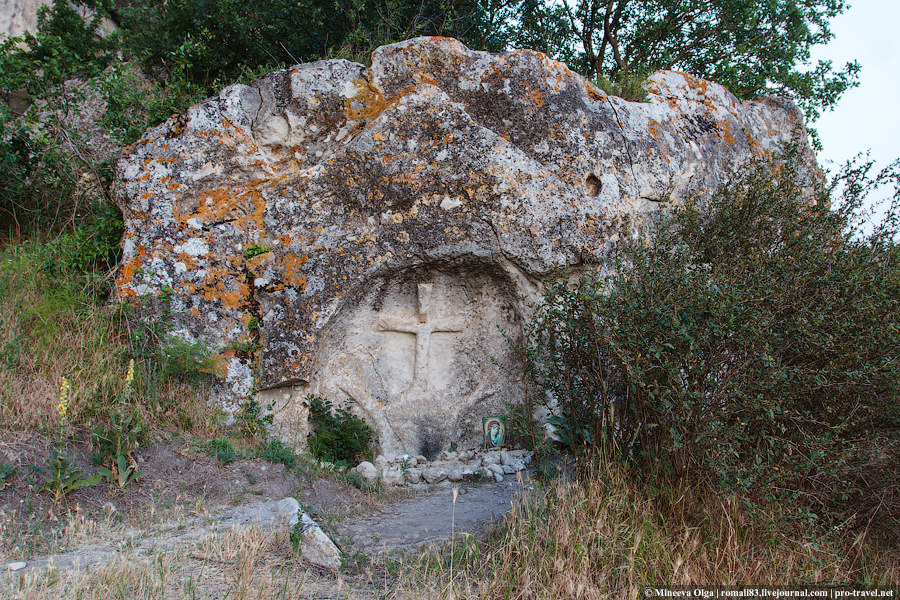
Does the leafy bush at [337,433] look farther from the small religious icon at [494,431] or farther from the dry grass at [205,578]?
the dry grass at [205,578]

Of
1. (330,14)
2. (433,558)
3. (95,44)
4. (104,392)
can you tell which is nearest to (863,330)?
(433,558)

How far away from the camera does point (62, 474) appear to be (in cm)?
386

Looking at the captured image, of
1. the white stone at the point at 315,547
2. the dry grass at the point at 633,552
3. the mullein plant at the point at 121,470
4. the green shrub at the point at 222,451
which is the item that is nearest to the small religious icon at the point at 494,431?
the dry grass at the point at 633,552

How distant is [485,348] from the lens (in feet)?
21.5

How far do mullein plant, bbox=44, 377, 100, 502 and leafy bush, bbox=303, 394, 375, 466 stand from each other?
212 cm

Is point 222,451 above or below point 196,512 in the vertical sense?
above

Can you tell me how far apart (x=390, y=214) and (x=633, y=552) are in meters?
3.94

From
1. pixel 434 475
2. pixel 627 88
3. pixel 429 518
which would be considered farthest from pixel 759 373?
pixel 627 88

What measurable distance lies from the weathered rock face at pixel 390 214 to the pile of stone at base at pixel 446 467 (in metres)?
0.34

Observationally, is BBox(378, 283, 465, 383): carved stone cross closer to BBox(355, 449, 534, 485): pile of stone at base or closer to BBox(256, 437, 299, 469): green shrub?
BBox(355, 449, 534, 485): pile of stone at base

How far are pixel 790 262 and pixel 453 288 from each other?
342 cm

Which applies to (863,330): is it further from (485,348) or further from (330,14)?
(330,14)

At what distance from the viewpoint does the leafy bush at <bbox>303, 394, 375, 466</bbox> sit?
5777 millimetres

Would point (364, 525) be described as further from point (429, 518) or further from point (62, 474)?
point (62, 474)
